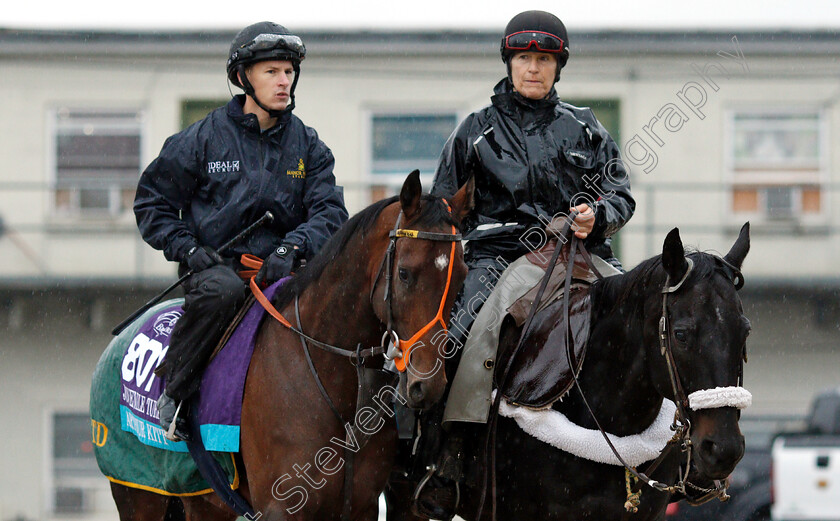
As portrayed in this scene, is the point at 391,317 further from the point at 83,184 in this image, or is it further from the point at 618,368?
the point at 83,184

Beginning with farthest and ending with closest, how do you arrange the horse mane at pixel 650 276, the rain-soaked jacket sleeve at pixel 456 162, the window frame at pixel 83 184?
1. the window frame at pixel 83 184
2. the rain-soaked jacket sleeve at pixel 456 162
3. the horse mane at pixel 650 276

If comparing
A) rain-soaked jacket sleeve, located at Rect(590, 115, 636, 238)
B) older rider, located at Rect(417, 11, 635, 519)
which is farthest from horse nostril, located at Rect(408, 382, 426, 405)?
rain-soaked jacket sleeve, located at Rect(590, 115, 636, 238)

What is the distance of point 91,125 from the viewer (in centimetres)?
1717

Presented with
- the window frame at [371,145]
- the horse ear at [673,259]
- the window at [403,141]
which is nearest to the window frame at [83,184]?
Answer: the window frame at [371,145]

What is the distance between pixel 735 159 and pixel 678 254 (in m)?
13.4

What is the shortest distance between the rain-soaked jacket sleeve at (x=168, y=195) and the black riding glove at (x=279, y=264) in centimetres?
40

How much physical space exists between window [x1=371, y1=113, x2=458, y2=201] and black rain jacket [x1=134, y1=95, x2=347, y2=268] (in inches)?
448

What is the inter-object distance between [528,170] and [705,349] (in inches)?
62.6

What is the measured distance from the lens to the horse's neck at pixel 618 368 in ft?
15.1

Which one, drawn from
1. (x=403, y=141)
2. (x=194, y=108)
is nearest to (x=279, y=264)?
(x=403, y=141)

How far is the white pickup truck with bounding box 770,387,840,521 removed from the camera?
1123cm

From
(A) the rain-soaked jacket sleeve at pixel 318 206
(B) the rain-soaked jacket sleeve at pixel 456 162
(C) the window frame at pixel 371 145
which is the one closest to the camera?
(A) the rain-soaked jacket sleeve at pixel 318 206

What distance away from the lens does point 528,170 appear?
5.39 meters

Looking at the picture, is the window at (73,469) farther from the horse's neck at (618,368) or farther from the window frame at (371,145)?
the horse's neck at (618,368)
